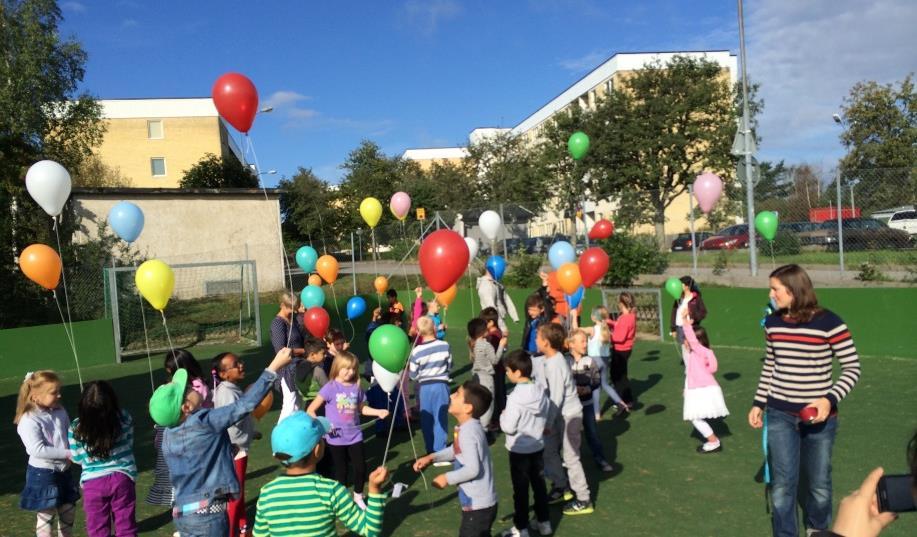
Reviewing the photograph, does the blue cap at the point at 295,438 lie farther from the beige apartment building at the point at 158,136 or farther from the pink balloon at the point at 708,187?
the beige apartment building at the point at 158,136

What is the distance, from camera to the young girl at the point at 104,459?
406 centimetres

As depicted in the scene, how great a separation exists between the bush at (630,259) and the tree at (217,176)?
2809cm

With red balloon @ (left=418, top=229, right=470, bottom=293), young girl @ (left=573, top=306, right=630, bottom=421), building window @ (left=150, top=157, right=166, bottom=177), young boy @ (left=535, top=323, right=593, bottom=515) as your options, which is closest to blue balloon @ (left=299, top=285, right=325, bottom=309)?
young girl @ (left=573, top=306, right=630, bottom=421)

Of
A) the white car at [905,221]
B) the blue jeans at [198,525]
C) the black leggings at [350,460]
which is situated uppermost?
the white car at [905,221]

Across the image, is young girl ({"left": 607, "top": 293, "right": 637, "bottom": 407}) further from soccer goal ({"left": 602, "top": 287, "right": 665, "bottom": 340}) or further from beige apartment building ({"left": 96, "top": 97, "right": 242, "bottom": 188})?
beige apartment building ({"left": 96, "top": 97, "right": 242, "bottom": 188})

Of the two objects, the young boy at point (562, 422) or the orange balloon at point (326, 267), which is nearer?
the young boy at point (562, 422)

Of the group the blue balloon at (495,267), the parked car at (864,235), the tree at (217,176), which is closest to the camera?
the blue balloon at (495,267)

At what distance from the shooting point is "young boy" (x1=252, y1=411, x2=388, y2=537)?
3.01 metres

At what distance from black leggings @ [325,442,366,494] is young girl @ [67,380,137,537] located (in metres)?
1.62

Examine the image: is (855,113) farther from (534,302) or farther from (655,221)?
(534,302)

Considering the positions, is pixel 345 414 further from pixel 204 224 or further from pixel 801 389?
pixel 204 224

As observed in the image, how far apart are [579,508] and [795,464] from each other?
1756 millimetres

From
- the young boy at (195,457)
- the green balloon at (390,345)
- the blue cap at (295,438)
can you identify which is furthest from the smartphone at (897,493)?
the green balloon at (390,345)

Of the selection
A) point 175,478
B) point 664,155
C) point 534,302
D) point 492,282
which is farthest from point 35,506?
point 664,155
